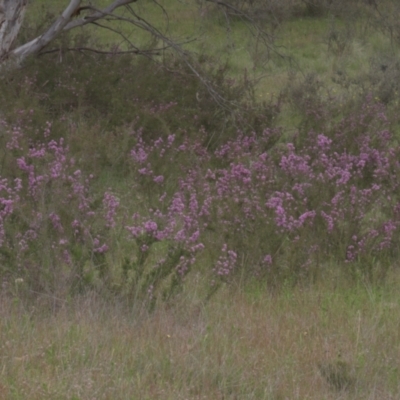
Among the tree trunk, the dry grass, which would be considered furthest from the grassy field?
the tree trunk

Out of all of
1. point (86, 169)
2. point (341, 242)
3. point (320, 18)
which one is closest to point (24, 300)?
point (341, 242)

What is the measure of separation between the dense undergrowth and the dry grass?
30 cm

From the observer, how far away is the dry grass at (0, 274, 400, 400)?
345cm

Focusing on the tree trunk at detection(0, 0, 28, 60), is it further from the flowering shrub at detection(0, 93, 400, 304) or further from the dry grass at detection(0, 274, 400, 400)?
the dry grass at detection(0, 274, 400, 400)

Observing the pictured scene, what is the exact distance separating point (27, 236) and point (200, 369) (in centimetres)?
159

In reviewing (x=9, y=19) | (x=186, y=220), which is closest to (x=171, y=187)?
(x=186, y=220)

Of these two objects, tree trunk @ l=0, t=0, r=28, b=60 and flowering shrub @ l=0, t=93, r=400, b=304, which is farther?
tree trunk @ l=0, t=0, r=28, b=60

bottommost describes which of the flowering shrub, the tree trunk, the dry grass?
the dry grass

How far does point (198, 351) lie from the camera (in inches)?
151

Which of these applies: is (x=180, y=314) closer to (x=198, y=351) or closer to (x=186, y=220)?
(x=198, y=351)

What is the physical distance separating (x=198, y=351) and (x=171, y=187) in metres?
3.68

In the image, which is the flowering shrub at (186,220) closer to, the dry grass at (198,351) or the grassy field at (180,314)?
the grassy field at (180,314)

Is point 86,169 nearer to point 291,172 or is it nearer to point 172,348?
point 291,172

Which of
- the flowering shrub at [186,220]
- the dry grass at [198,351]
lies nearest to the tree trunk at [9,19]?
the flowering shrub at [186,220]
